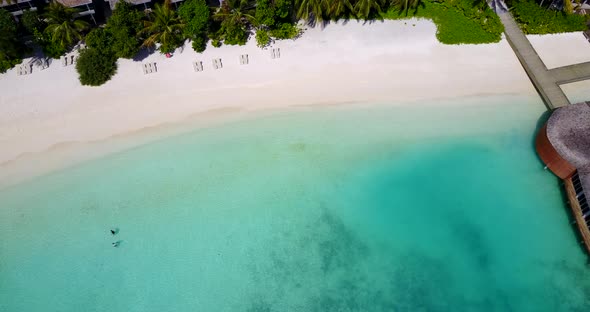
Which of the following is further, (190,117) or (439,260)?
(190,117)

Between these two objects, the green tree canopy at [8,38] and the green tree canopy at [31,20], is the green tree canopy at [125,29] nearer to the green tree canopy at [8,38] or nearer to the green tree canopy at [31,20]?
the green tree canopy at [31,20]

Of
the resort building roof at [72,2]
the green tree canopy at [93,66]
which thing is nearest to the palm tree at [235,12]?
the green tree canopy at [93,66]

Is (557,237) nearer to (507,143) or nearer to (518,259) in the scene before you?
(518,259)

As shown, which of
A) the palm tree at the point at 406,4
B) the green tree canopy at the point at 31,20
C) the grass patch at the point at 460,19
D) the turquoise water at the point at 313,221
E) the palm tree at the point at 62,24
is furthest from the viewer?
the grass patch at the point at 460,19

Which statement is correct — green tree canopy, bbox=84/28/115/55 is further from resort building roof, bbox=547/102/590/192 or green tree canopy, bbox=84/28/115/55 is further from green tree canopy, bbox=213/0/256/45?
resort building roof, bbox=547/102/590/192

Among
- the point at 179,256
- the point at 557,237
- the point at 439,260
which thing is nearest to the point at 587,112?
the point at 557,237

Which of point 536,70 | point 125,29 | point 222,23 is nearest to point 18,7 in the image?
point 125,29

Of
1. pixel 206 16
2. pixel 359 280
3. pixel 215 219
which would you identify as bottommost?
pixel 359 280
